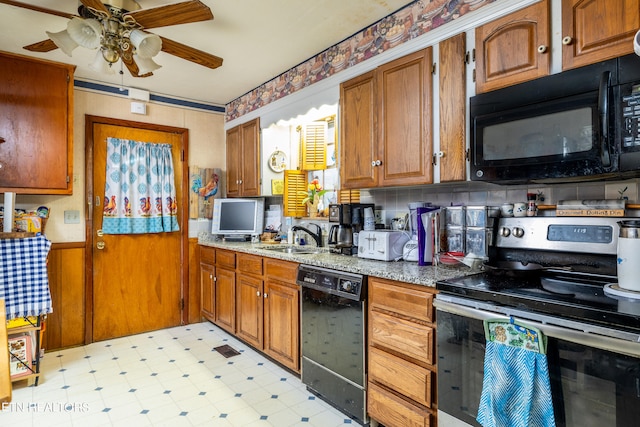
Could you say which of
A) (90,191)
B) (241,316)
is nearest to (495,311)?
(241,316)

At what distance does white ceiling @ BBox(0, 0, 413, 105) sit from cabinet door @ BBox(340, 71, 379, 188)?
378 millimetres

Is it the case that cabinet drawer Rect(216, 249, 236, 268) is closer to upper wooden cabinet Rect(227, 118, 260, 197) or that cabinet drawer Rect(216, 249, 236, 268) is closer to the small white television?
the small white television

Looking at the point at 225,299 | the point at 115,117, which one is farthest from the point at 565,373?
the point at 115,117

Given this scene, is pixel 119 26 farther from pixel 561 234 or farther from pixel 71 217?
pixel 561 234

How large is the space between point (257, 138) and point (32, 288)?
2114mm

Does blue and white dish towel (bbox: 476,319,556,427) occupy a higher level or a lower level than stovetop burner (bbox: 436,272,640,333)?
lower

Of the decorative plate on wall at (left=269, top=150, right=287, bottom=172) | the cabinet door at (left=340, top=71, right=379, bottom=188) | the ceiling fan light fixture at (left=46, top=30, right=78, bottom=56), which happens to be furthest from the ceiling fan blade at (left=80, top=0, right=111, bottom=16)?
the decorative plate on wall at (left=269, top=150, right=287, bottom=172)

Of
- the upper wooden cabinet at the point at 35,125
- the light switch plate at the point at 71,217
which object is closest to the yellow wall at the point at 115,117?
the light switch plate at the point at 71,217

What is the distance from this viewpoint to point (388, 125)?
222 cm

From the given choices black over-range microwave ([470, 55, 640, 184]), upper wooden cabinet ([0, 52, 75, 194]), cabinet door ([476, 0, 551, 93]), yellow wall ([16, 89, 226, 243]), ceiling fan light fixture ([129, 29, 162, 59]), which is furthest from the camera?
yellow wall ([16, 89, 226, 243])

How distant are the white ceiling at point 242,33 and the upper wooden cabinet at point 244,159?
505 millimetres

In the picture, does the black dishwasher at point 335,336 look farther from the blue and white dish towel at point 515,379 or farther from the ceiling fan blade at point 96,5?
the ceiling fan blade at point 96,5

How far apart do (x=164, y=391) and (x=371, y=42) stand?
105 inches

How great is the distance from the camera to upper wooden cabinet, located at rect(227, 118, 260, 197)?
11.6 feet
